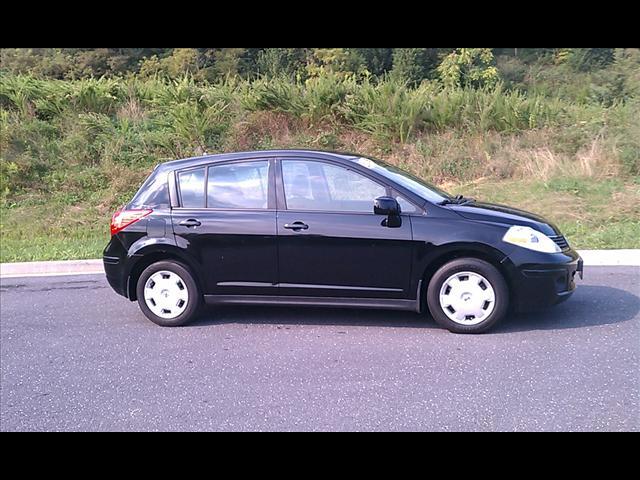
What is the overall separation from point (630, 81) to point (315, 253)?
12.6 meters

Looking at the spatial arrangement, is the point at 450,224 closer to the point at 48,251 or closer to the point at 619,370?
the point at 619,370

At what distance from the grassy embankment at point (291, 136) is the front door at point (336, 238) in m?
6.04

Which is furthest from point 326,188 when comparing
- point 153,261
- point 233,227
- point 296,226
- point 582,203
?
point 582,203

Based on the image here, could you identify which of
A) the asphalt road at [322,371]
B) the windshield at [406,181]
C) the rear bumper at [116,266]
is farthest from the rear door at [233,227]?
the windshield at [406,181]

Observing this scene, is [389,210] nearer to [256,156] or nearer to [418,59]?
[256,156]

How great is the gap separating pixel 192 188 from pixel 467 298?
2.72 meters

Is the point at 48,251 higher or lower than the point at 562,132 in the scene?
lower

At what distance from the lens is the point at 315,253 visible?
5.45m

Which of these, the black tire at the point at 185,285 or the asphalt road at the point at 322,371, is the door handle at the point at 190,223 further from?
the asphalt road at the point at 322,371

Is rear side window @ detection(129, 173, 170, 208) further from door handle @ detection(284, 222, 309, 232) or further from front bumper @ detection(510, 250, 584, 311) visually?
front bumper @ detection(510, 250, 584, 311)

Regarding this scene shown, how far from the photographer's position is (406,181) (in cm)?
575

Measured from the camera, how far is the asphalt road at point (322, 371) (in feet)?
12.5

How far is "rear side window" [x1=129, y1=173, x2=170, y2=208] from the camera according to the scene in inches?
231

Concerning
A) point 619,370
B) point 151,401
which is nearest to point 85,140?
point 151,401
